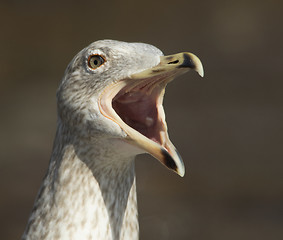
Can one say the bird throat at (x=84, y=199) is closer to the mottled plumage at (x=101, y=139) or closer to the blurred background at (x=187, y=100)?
the mottled plumage at (x=101, y=139)

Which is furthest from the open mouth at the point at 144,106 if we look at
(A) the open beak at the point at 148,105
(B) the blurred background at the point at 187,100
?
(B) the blurred background at the point at 187,100

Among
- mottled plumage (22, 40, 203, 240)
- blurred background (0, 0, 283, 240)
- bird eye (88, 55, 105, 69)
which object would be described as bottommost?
blurred background (0, 0, 283, 240)

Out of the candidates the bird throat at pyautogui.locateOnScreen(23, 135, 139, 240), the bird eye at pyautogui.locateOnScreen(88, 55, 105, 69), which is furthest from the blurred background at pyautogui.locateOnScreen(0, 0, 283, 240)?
the bird eye at pyautogui.locateOnScreen(88, 55, 105, 69)

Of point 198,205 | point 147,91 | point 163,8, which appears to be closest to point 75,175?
point 147,91

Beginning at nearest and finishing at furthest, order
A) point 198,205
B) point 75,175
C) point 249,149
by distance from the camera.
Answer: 1. point 75,175
2. point 198,205
3. point 249,149

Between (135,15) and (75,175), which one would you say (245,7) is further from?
(75,175)

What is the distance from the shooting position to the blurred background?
6.20 meters

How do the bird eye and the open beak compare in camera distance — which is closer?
the open beak

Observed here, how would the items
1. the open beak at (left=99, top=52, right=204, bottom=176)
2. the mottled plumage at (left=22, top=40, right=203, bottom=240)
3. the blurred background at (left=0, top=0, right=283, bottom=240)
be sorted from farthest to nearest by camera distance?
the blurred background at (left=0, top=0, right=283, bottom=240) < the mottled plumage at (left=22, top=40, right=203, bottom=240) < the open beak at (left=99, top=52, right=204, bottom=176)

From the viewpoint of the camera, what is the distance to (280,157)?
6590 mm

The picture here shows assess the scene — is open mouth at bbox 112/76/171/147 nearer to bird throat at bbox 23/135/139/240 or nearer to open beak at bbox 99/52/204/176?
open beak at bbox 99/52/204/176

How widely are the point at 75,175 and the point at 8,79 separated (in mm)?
5086

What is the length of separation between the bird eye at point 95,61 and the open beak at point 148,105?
112mm

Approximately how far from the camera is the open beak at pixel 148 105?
1858 mm
